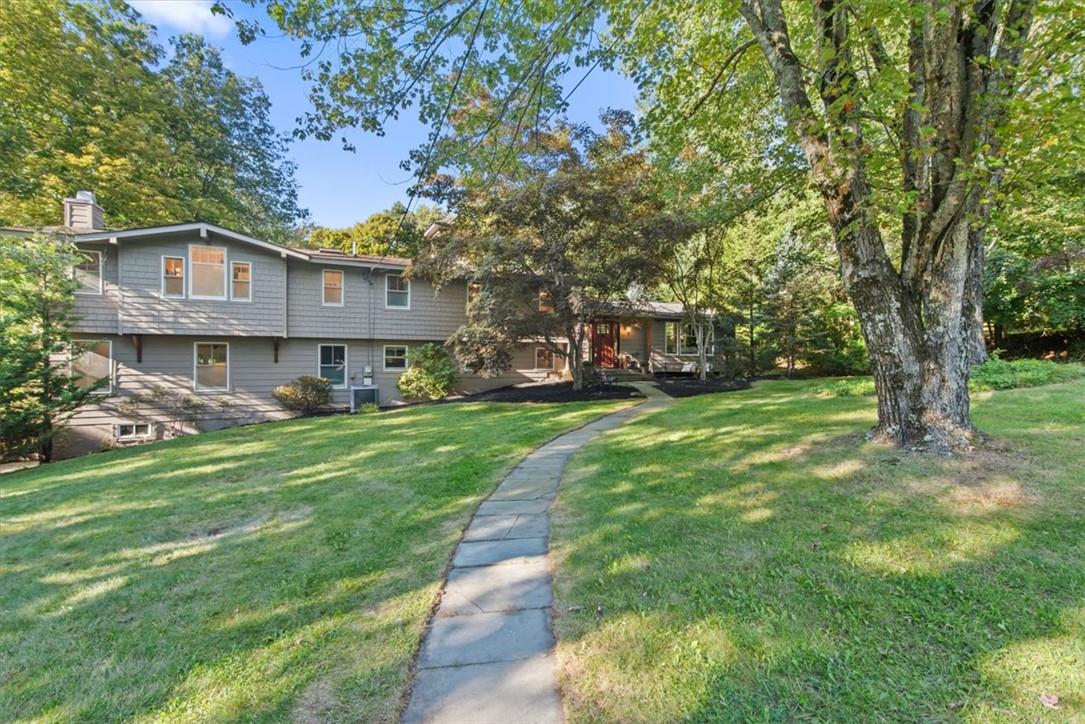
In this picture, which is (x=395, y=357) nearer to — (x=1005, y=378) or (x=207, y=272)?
(x=207, y=272)

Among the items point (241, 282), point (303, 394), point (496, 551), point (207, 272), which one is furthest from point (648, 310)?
point (496, 551)

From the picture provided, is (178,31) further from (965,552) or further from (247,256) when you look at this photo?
(965,552)

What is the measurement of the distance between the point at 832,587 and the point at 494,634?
1.97 m

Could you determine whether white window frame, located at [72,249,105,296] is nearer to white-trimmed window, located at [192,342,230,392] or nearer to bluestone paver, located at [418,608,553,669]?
white-trimmed window, located at [192,342,230,392]

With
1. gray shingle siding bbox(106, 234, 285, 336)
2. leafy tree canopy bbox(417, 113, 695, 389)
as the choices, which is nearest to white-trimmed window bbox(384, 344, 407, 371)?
gray shingle siding bbox(106, 234, 285, 336)

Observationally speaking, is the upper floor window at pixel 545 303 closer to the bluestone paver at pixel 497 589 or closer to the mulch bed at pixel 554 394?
the mulch bed at pixel 554 394

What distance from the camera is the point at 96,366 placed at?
11773 millimetres

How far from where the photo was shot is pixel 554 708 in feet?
6.32

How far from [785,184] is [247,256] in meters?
13.6

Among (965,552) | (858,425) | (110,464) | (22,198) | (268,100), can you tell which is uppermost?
(268,100)

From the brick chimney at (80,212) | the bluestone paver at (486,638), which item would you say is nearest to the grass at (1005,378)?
the bluestone paver at (486,638)

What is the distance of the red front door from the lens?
734 inches

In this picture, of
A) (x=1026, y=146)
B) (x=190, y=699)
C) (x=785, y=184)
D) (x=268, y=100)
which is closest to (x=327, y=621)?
(x=190, y=699)

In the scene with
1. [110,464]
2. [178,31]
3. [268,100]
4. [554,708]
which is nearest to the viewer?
[554,708]
